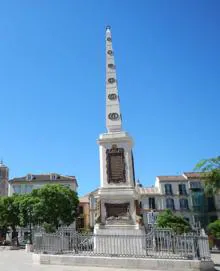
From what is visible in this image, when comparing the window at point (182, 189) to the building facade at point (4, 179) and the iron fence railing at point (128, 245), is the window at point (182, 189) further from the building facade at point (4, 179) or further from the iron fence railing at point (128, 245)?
the iron fence railing at point (128, 245)

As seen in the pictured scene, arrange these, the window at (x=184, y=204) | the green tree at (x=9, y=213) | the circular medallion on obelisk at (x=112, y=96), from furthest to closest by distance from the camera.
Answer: the window at (x=184, y=204), the green tree at (x=9, y=213), the circular medallion on obelisk at (x=112, y=96)

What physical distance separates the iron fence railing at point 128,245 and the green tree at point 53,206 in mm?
22383

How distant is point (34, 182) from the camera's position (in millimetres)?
59188

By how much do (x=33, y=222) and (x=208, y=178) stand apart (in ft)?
80.9

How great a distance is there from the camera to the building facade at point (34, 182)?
58.8 m

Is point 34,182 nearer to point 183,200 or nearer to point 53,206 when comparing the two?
point 53,206

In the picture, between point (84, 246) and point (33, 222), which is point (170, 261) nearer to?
point (84, 246)

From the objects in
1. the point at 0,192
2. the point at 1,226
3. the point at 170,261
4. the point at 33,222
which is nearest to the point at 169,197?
the point at 33,222

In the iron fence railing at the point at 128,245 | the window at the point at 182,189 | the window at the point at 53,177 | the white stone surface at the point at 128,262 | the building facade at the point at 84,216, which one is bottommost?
the white stone surface at the point at 128,262

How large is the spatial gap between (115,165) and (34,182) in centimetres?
4379

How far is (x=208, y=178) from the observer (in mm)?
24031

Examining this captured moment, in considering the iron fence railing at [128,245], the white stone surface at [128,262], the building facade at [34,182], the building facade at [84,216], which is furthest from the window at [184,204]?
the white stone surface at [128,262]

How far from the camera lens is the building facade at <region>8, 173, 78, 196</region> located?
58812 millimetres

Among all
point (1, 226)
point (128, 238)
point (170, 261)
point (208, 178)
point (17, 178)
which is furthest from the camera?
point (17, 178)
